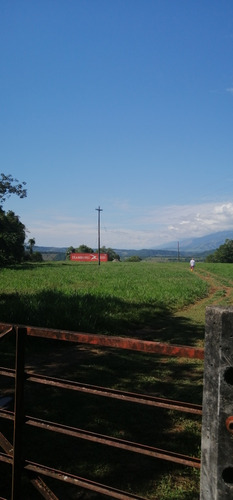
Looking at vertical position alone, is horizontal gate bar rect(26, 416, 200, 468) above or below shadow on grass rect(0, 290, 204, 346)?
above

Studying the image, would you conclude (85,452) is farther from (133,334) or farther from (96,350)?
(133,334)

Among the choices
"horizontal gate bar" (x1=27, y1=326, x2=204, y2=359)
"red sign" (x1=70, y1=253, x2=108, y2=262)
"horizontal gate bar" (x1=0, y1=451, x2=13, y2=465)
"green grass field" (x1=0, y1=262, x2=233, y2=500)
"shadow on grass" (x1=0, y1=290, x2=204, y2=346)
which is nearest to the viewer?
"horizontal gate bar" (x1=27, y1=326, x2=204, y2=359)

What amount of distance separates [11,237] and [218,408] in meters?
51.1

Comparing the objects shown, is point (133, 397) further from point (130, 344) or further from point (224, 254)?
point (224, 254)

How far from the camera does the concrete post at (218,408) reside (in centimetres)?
178

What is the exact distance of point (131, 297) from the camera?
15.4m

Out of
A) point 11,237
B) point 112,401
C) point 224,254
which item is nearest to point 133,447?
point 112,401

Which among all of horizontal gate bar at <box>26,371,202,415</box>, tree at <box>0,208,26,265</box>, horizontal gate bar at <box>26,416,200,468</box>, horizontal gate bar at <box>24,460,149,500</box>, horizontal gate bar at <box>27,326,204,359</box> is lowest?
horizontal gate bar at <box>24,460,149,500</box>

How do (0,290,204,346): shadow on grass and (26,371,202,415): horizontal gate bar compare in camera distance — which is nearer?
(26,371,202,415): horizontal gate bar

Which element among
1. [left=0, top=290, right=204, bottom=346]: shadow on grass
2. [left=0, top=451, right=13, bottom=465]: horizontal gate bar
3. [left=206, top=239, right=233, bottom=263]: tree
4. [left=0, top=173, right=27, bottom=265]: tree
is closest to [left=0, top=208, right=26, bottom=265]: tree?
[left=0, top=173, right=27, bottom=265]: tree

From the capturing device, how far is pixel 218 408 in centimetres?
180

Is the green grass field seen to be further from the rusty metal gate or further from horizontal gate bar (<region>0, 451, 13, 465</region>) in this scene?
the rusty metal gate

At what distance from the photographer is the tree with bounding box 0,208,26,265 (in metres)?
46.5

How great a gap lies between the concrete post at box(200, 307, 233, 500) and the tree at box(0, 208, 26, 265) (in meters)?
41.7
